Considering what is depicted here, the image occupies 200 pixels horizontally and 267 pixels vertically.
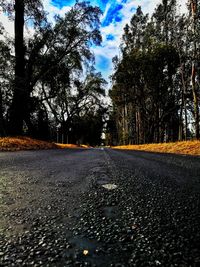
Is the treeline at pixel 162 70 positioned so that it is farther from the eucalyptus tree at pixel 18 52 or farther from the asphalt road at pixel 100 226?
the asphalt road at pixel 100 226

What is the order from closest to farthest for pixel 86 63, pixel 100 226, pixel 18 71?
1. pixel 100 226
2. pixel 18 71
3. pixel 86 63

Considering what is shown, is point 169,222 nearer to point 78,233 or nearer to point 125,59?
point 78,233

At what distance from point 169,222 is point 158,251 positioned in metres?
0.42

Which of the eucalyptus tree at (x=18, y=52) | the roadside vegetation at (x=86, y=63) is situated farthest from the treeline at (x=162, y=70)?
the eucalyptus tree at (x=18, y=52)

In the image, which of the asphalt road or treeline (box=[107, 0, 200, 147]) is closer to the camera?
the asphalt road

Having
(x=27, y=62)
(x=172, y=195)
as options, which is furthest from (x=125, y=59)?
(x=172, y=195)

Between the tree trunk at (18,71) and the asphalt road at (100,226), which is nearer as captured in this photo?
the asphalt road at (100,226)

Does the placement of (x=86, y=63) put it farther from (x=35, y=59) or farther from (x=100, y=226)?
(x=100, y=226)

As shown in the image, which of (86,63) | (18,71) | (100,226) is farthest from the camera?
(86,63)

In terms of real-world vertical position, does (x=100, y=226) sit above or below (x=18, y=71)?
below

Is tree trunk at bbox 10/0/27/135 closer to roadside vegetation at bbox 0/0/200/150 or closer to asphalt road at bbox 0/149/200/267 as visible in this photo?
roadside vegetation at bbox 0/0/200/150

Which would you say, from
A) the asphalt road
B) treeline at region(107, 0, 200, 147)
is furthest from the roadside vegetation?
the asphalt road

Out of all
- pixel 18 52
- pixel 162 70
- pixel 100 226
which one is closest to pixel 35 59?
pixel 18 52

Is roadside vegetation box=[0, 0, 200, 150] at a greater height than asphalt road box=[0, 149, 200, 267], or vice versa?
roadside vegetation box=[0, 0, 200, 150]
